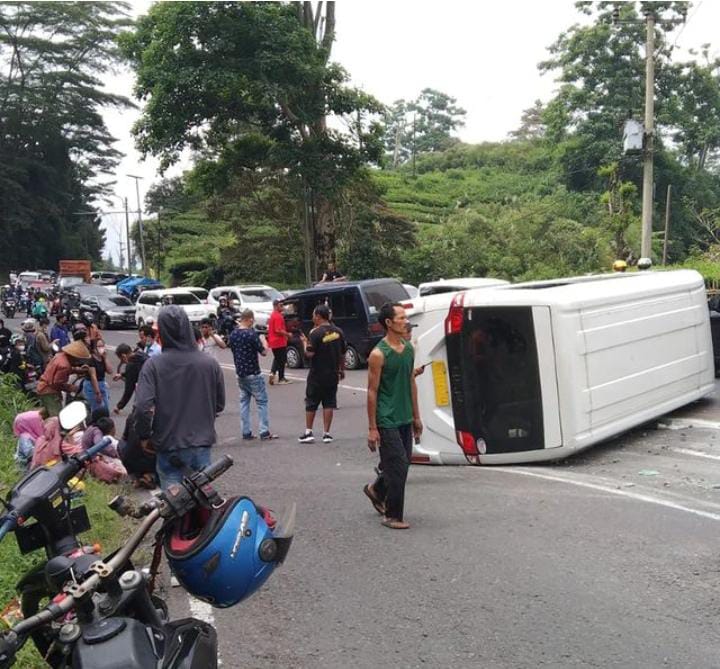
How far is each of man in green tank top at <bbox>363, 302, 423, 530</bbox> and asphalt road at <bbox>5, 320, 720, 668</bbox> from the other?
330 millimetres

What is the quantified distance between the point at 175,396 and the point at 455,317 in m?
3.97

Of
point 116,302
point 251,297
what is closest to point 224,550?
point 251,297

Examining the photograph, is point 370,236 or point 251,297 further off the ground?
point 370,236

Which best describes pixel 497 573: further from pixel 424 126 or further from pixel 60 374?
pixel 424 126

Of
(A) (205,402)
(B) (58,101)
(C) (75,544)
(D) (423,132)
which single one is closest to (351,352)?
(A) (205,402)

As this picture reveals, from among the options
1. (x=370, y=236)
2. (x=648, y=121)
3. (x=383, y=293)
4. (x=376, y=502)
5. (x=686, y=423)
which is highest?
(x=648, y=121)

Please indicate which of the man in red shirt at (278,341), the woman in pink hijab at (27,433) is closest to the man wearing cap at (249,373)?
the woman in pink hijab at (27,433)

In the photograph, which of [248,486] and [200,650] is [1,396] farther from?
[200,650]

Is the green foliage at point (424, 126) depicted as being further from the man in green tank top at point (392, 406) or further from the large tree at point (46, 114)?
the man in green tank top at point (392, 406)

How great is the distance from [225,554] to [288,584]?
283 centimetres

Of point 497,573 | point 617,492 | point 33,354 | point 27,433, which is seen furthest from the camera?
point 33,354

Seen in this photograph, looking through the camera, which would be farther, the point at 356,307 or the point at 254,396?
the point at 356,307

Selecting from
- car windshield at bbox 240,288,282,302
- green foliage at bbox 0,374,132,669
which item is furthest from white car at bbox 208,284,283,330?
green foliage at bbox 0,374,132,669

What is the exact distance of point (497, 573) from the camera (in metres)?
5.52
